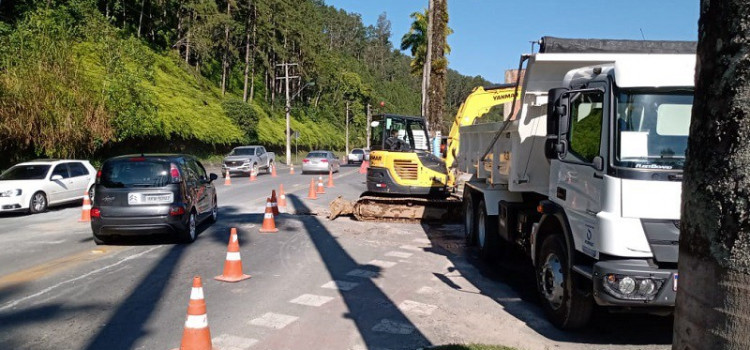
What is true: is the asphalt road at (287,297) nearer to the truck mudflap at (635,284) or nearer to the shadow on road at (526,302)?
the shadow on road at (526,302)

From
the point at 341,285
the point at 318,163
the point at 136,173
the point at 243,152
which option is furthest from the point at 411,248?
the point at 243,152

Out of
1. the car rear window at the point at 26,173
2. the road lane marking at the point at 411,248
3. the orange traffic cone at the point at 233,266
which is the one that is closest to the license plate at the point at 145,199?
the orange traffic cone at the point at 233,266

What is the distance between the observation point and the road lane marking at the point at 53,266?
Result: 7586 millimetres

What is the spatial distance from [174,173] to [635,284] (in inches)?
309

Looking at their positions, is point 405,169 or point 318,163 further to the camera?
point 318,163

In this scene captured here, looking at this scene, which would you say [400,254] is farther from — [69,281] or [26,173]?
[26,173]

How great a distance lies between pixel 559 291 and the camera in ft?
18.6

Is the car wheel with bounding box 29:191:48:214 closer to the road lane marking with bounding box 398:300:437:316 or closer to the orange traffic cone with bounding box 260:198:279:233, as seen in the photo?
the orange traffic cone with bounding box 260:198:279:233

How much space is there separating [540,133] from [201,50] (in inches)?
1832

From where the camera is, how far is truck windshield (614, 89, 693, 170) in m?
4.95

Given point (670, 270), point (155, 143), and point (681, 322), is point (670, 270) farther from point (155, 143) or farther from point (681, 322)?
point (155, 143)

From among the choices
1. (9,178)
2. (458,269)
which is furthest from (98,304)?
(9,178)

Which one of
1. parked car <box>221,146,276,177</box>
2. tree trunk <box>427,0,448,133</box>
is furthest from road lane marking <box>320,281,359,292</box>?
parked car <box>221,146,276,177</box>

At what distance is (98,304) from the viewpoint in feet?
20.9
